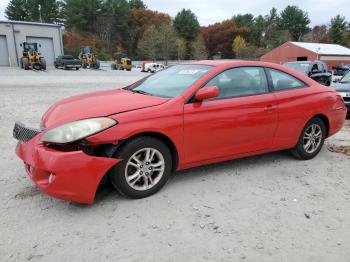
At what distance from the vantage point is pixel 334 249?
297 cm

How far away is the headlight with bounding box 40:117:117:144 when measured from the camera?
3.32 metres

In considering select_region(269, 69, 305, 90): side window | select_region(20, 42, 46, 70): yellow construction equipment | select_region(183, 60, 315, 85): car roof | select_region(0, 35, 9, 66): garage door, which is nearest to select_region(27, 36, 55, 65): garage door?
select_region(0, 35, 9, 66): garage door

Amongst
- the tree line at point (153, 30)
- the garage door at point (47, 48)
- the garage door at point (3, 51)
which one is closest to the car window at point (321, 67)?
the garage door at point (47, 48)

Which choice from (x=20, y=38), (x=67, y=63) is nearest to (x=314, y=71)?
(x=67, y=63)

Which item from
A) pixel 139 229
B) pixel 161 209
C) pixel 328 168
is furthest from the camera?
pixel 328 168

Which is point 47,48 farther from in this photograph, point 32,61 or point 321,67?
point 321,67

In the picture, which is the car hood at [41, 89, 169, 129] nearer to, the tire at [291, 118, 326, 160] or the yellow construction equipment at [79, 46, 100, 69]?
the tire at [291, 118, 326, 160]

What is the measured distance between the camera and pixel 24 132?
3738 mm

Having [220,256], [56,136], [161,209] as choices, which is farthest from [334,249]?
[56,136]

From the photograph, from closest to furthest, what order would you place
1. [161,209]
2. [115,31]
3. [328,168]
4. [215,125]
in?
[161,209] → [215,125] → [328,168] → [115,31]

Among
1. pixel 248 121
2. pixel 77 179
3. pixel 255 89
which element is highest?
pixel 255 89

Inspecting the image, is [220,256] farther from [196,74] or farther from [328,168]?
[328,168]

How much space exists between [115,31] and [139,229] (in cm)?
8239

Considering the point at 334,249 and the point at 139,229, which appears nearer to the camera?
the point at 334,249
